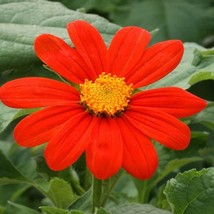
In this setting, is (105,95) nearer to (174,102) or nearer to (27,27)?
(174,102)

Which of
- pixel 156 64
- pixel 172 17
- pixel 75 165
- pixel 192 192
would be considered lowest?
pixel 172 17

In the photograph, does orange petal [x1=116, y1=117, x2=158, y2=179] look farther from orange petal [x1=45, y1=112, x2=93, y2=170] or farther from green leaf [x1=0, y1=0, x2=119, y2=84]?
green leaf [x1=0, y1=0, x2=119, y2=84]

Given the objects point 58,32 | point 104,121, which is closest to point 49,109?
point 104,121

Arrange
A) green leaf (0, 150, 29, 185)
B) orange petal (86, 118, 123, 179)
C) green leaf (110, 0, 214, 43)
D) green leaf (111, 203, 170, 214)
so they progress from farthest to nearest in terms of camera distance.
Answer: green leaf (110, 0, 214, 43) → green leaf (0, 150, 29, 185) → green leaf (111, 203, 170, 214) → orange petal (86, 118, 123, 179)

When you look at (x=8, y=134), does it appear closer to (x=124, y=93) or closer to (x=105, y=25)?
(x=105, y=25)

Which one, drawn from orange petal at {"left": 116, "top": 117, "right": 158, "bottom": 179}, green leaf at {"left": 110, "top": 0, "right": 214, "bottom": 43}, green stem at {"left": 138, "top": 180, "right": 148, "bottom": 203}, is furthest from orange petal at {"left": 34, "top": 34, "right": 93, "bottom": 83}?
green leaf at {"left": 110, "top": 0, "right": 214, "bottom": 43}

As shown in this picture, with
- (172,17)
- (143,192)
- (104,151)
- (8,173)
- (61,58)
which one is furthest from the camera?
(172,17)

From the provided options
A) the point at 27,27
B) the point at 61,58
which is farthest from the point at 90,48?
the point at 27,27
